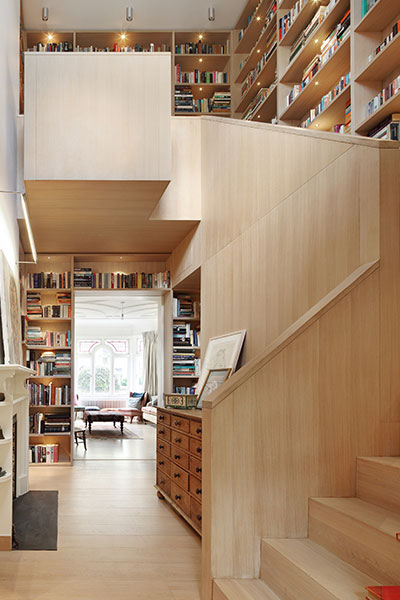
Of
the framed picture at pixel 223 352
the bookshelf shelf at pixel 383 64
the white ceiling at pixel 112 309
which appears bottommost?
the framed picture at pixel 223 352

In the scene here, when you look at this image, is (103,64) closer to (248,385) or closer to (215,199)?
(215,199)

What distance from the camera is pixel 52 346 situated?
8781 mm

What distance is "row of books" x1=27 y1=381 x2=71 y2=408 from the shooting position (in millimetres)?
8586

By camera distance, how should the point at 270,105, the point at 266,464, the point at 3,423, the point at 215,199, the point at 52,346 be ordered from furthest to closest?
the point at 52,346
the point at 270,105
the point at 215,199
the point at 3,423
the point at 266,464

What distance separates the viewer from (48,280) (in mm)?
8844

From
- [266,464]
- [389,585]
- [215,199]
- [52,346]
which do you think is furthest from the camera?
[52,346]

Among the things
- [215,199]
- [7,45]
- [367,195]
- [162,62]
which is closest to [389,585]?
[367,195]

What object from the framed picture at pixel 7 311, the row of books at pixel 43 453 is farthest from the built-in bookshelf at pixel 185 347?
the framed picture at pixel 7 311

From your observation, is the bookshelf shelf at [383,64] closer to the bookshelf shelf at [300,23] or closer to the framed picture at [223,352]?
the bookshelf shelf at [300,23]

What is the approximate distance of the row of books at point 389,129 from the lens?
14.6ft

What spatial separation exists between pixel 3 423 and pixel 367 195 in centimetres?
275

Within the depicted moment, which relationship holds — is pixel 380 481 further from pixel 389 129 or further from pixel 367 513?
pixel 389 129

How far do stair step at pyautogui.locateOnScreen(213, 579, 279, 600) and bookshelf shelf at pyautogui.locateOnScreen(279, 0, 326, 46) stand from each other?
5.18 metres

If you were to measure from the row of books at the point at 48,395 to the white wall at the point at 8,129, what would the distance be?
2333 millimetres
